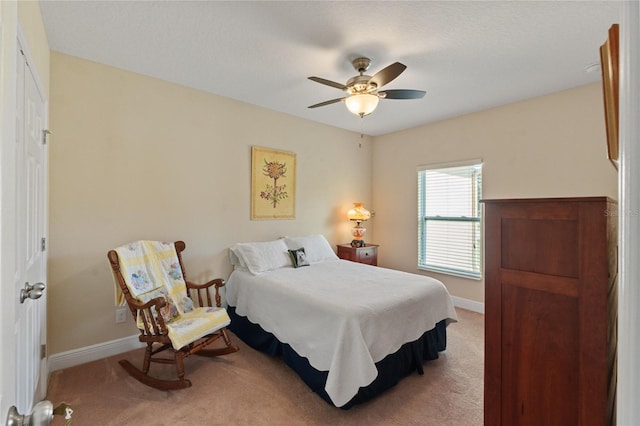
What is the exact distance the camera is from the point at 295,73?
2750 mm

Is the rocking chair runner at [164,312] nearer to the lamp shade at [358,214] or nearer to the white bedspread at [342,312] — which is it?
the white bedspread at [342,312]

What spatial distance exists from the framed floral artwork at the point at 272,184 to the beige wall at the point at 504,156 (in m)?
1.71

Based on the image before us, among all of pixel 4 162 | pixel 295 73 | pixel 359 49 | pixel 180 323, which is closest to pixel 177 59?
pixel 295 73

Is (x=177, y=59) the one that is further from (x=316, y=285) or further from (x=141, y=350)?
(x=141, y=350)

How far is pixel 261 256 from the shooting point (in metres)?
3.22

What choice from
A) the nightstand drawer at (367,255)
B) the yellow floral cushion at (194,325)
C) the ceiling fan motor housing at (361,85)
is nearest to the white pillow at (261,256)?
the yellow floral cushion at (194,325)

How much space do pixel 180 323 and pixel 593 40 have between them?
3661 mm

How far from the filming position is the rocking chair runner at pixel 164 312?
2.14m

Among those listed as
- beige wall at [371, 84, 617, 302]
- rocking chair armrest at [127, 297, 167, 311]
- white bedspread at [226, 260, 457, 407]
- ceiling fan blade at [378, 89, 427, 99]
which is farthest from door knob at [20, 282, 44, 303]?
beige wall at [371, 84, 617, 302]

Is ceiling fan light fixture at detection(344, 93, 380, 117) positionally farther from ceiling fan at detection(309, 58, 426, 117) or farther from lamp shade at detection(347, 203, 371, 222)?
lamp shade at detection(347, 203, 371, 222)

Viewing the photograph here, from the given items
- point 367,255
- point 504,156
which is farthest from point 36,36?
point 504,156

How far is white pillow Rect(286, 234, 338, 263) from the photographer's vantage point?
12.0 ft

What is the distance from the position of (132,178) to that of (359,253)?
289 cm

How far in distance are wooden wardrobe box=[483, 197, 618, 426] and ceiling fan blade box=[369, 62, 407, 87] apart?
4.23ft
